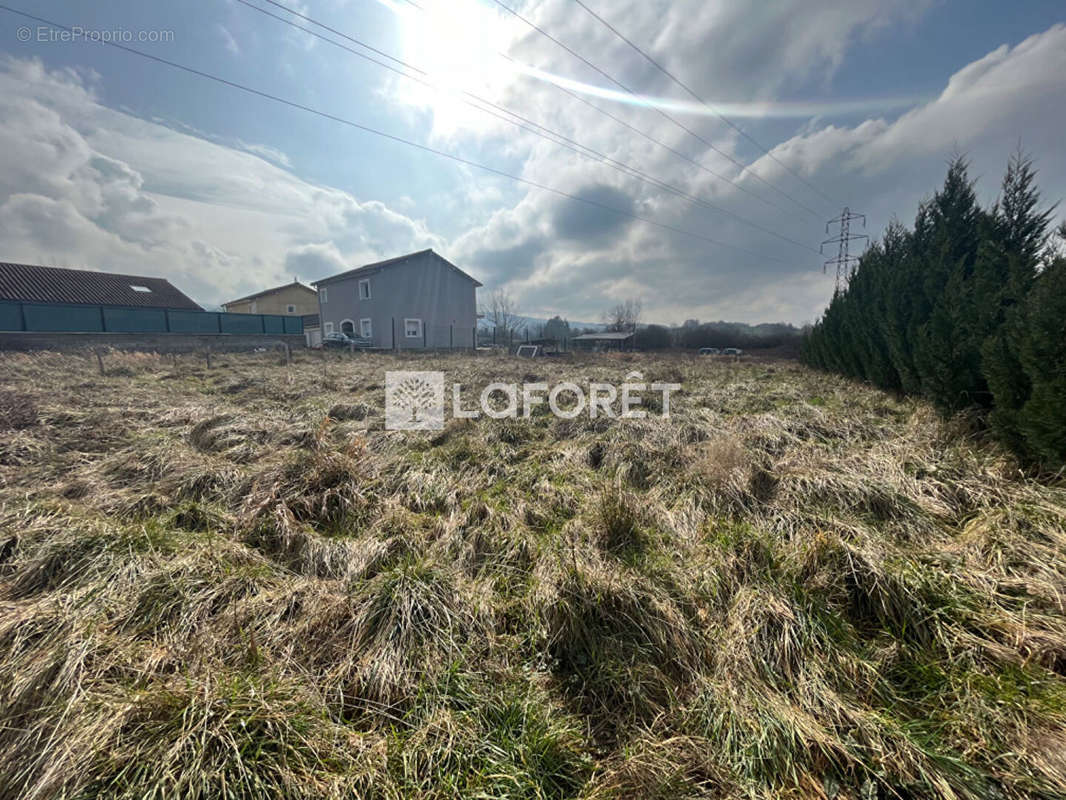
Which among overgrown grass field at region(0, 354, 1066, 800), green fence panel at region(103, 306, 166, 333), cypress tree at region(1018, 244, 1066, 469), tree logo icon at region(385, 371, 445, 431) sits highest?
green fence panel at region(103, 306, 166, 333)

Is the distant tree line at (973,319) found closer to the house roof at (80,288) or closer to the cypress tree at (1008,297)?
the cypress tree at (1008,297)

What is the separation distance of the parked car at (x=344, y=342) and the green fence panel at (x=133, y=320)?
23.5ft

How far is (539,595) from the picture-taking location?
2.18 meters

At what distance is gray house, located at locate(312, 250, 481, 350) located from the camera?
74.3ft

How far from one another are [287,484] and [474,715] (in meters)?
2.73

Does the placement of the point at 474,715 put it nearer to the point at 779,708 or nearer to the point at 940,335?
the point at 779,708

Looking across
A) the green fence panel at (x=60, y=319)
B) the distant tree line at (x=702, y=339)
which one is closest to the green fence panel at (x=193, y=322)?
the green fence panel at (x=60, y=319)

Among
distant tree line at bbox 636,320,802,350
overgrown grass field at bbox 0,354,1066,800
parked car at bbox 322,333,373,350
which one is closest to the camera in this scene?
overgrown grass field at bbox 0,354,1066,800

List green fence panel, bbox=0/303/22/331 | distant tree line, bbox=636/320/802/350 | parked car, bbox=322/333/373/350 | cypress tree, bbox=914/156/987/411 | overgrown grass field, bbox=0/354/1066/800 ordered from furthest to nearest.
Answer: distant tree line, bbox=636/320/802/350 < parked car, bbox=322/333/373/350 < green fence panel, bbox=0/303/22/331 < cypress tree, bbox=914/156/987/411 < overgrown grass field, bbox=0/354/1066/800

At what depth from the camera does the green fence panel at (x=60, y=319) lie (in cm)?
1552

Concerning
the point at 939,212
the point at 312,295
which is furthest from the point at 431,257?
the point at 939,212

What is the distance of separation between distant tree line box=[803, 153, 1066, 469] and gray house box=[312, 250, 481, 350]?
20928 mm

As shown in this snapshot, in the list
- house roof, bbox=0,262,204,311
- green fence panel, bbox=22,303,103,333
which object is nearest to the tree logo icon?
green fence panel, bbox=22,303,103,333

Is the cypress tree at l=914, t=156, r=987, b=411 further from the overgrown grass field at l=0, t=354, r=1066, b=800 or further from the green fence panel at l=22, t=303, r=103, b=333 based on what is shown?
the green fence panel at l=22, t=303, r=103, b=333
